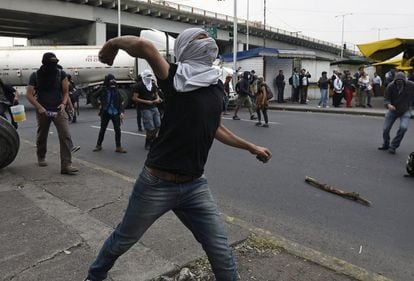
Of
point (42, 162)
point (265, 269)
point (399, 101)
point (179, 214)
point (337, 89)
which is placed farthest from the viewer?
point (337, 89)

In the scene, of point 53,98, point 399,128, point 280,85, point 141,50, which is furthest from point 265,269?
point 280,85

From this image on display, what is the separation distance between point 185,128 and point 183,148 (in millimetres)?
119

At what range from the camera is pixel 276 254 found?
388cm

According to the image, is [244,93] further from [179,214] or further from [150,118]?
[179,214]

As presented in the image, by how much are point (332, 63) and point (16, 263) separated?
2810 centimetres

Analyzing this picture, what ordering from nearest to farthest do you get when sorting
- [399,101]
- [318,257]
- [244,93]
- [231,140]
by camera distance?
[231,140]
[318,257]
[399,101]
[244,93]

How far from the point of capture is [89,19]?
3762 centimetres

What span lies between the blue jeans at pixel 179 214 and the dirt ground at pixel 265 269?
2.28ft

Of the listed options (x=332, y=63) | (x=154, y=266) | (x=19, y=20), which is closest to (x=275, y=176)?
(x=154, y=266)

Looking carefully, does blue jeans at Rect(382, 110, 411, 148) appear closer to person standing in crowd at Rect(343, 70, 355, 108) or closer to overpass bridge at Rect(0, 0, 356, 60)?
person standing in crowd at Rect(343, 70, 355, 108)

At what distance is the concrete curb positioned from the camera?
3509 millimetres

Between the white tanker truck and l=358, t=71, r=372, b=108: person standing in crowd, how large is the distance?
866 cm

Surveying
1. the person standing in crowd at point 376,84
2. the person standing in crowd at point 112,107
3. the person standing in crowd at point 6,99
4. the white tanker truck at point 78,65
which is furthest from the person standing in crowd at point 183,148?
the person standing in crowd at point 376,84

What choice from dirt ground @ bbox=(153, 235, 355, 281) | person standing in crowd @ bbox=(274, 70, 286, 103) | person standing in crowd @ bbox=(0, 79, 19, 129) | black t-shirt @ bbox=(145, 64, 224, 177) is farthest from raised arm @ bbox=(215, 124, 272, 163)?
person standing in crowd @ bbox=(274, 70, 286, 103)
